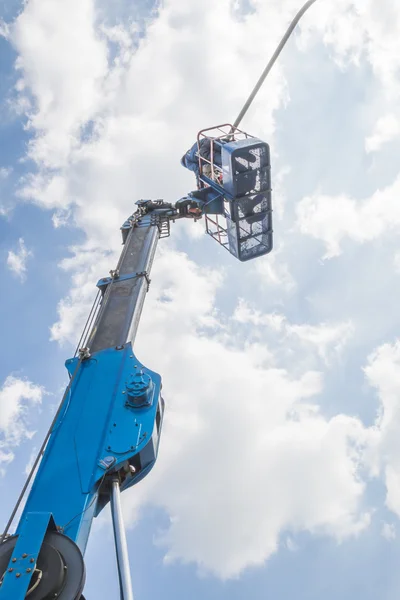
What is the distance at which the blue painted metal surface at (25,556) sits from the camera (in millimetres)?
2836

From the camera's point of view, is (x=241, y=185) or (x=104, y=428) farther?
(x=241, y=185)

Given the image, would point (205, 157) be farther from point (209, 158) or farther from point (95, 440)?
point (95, 440)

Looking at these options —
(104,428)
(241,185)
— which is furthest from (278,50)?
(104,428)

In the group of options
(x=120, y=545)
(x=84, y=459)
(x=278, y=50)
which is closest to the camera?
(x=120, y=545)

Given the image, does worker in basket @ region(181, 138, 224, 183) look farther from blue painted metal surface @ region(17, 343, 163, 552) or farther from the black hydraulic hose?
blue painted metal surface @ region(17, 343, 163, 552)

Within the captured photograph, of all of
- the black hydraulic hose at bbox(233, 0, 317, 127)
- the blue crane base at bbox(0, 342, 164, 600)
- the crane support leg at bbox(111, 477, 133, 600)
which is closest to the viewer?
the blue crane base at bbox(0, 342, 164, 600)

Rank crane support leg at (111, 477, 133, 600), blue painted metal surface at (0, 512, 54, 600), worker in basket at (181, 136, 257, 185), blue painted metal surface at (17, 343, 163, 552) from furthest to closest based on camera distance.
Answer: worker in basket at (181, 136, 257, 185), blue painted metal surface at (17, 343, 163, 552), crane support leg at (111, 477, 133, 600), blue painted metal surface at (0, 512, 54, 600)

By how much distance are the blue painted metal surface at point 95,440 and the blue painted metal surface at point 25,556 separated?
0.52 m

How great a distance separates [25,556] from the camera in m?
3.00

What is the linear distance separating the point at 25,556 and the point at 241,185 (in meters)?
6.24

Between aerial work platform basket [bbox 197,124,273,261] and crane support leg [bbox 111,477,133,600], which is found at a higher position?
aerial work platform basket [bbox 197,124,273,261]

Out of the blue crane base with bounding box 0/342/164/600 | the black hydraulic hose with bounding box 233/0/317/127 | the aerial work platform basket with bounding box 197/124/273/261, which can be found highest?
the black hydraulic hose with bounding box 233/0/317/127

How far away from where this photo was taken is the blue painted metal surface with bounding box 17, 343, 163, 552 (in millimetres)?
3885

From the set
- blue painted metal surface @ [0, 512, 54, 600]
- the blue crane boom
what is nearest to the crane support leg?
the blue crane boom
